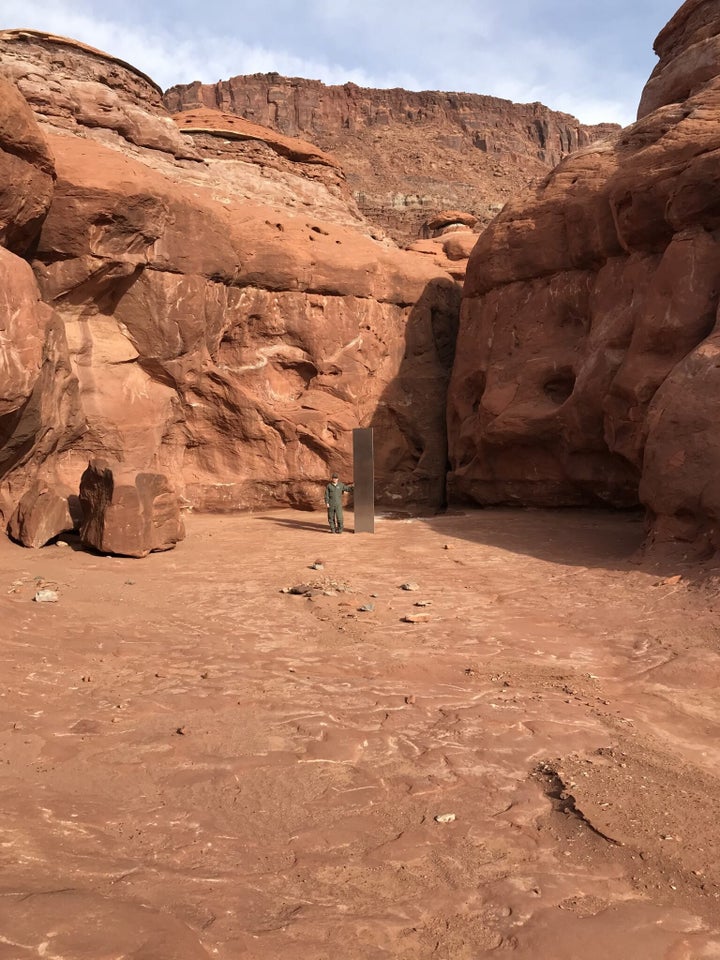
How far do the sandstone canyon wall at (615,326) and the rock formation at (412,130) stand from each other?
3825cm

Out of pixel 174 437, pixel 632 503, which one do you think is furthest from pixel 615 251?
pixel 174 437

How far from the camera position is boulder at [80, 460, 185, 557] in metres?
8.69

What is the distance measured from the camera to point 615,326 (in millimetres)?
10773

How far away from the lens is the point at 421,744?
380 centimetres

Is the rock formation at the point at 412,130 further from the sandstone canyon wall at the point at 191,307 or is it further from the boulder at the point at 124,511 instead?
the boulder at the point at 124,511

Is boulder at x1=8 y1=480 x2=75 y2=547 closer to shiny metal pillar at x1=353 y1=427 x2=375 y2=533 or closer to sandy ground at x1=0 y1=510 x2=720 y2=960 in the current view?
sandy ground at x1=0 y1=510 x2=720 y2=960

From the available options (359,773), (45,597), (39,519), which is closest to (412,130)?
(39,519)

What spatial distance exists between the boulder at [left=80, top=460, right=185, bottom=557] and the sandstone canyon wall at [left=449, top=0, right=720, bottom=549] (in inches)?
221

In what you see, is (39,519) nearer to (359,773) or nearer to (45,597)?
(45,597)

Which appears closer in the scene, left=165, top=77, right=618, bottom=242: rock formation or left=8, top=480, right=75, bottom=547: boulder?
left=8, top=480, right=75, bottom=547: boulder

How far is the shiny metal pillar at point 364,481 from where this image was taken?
10.9 meters

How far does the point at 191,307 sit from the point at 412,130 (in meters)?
55.0

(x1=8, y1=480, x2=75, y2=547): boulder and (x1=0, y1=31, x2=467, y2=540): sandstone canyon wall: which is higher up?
(x1=0, y1=31, x2=467, y2=540): sandstone canyon wall

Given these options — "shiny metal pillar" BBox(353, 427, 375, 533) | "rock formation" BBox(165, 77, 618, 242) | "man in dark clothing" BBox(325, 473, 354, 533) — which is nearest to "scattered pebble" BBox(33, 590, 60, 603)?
"man in dark clothing" BBox(325, 473, 354, 533)
